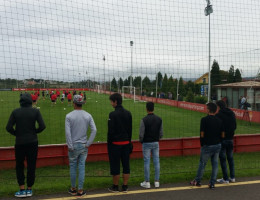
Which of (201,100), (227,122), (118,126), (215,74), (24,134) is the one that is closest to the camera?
(24,134)

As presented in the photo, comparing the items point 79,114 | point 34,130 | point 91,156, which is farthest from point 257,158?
A: point 34,130

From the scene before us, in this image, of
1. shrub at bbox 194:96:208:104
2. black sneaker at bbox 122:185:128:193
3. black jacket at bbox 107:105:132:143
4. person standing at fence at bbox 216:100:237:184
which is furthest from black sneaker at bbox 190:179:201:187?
shrub at bbox 194:96:208:104

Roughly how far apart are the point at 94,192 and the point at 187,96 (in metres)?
25.4

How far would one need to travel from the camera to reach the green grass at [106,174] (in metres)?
4.81

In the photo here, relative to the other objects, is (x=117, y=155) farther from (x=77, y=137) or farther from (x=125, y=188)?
(x=77, y=137)

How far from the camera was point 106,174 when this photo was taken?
19.8 ft

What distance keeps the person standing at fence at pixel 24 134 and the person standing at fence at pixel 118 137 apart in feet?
3.95

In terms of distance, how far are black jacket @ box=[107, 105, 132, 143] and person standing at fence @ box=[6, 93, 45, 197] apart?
117 cm

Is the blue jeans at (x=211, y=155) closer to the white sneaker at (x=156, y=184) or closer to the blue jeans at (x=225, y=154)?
the blue jeans at (x=225, y=154)

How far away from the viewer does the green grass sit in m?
4.81

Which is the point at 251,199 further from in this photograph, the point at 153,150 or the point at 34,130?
the point at 34,130

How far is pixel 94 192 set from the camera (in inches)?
183

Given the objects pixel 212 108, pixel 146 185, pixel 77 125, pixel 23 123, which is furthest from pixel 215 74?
pixel 23 123

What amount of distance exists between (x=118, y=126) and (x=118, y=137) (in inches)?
7.6
